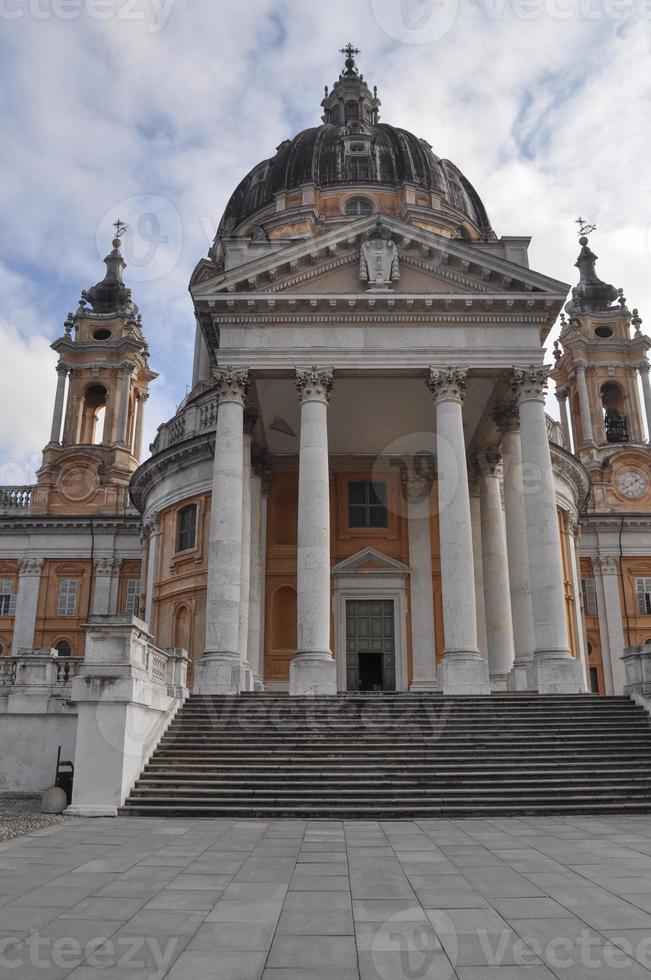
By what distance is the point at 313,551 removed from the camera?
68.7 ft

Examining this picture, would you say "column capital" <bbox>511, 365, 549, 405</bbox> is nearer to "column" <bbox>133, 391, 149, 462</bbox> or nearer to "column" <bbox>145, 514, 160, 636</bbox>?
"column" <bbox>145, 514, 160, 636</bbox>

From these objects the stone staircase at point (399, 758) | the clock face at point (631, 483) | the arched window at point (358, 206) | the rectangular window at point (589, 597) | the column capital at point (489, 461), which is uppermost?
the arched window at point (358, 206)

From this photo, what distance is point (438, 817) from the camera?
1309cm

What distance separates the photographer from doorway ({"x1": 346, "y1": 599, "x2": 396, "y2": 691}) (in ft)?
89.9

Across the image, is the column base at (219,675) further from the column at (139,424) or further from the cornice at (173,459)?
the column at (139,424)

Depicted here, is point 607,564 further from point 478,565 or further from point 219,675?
point 219,675

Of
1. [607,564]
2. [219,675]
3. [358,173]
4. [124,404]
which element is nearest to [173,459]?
[219,675]

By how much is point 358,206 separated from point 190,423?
47.1ft

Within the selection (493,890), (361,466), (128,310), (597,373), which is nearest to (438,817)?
(493,890)

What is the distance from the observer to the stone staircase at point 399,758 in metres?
13.5

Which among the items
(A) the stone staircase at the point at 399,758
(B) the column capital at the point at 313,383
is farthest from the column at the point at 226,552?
(B) the column capital at the point at 313,383

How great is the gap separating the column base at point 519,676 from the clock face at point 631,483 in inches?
968

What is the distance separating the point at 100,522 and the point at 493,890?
124 feet

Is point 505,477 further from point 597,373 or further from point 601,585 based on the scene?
point 597,373
